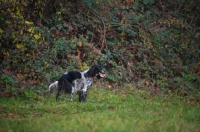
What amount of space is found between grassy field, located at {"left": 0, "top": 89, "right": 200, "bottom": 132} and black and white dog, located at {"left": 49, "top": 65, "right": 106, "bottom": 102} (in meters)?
0.45

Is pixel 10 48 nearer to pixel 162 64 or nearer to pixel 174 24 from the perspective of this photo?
pixel 162 64

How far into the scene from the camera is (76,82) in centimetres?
1488

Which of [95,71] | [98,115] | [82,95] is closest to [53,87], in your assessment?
[82,95]

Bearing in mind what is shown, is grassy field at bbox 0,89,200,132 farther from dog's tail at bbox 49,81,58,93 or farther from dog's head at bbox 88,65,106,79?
dog's head at bbox 88,65,106,79

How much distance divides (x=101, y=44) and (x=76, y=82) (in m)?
6.65

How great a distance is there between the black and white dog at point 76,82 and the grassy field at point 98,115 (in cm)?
45

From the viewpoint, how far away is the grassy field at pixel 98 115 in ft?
25.9

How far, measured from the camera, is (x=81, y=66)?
18500 mm

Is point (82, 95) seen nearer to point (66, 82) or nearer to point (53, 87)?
point (66, 82)

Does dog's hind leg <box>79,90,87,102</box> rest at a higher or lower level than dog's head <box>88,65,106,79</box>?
lower

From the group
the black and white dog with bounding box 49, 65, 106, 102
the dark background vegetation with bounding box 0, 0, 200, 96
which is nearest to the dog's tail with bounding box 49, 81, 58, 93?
the black and white dog with bounding box 49, 65, 106, 102

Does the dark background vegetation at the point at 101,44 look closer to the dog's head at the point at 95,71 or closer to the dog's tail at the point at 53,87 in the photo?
the dog's tail at the point at 53,87

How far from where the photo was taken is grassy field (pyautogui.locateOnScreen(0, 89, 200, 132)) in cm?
789

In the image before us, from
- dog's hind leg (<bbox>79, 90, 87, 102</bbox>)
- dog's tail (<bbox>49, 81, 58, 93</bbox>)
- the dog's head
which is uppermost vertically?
the dog's head
